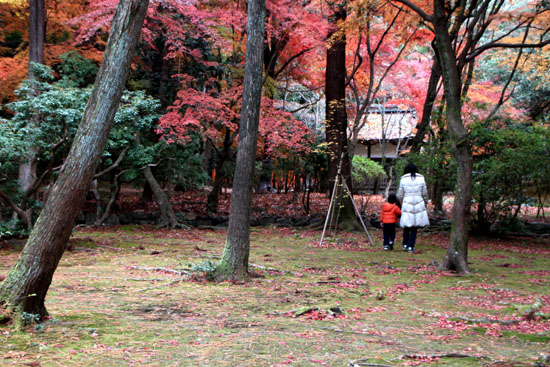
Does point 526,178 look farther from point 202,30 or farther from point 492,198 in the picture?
point 202,30

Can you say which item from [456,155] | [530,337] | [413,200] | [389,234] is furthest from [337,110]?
[530,337]

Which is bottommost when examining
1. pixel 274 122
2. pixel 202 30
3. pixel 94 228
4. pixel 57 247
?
pixel 94 228

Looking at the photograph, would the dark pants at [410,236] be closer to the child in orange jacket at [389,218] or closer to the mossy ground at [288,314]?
the child in orange jacket at [389,218]

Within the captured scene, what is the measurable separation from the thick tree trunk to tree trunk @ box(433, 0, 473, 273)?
16.4ft

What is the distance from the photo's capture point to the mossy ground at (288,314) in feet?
10.7

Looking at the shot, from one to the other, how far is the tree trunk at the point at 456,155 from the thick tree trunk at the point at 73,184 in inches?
196

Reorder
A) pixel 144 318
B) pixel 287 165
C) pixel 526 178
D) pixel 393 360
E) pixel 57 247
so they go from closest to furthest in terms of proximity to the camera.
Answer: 1. pixel 393 360
2. pixel 57 247
3. pixel 144 318
4. pixel 526 178
5. pixel 287 165

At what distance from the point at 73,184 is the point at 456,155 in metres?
5.54

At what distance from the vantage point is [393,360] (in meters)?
3.14

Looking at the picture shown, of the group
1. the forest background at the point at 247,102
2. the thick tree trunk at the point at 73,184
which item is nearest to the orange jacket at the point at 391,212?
the forest background at the point at 247,102

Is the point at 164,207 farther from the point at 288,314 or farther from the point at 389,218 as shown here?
the point at 288,314

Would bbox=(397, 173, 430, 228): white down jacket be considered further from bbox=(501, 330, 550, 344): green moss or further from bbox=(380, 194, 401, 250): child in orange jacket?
bbox=(501, 330, 550, 344): green moss

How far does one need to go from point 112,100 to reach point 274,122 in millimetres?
9352

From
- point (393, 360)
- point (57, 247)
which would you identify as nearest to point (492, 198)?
point (393, 360)
